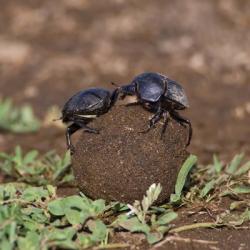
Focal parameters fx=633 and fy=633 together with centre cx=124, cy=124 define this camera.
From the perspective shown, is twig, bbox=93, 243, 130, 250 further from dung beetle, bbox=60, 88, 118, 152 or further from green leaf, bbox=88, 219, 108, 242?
dung beetle, bbox=60, 88, 118, 152

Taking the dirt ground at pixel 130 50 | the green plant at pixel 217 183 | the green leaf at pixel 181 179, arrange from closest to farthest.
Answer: the green leaf at pixel 181 179, the green plant at pixel 217 183, the dirt ground at pixel 130 50

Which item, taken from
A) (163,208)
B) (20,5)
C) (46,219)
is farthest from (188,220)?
(20,5)

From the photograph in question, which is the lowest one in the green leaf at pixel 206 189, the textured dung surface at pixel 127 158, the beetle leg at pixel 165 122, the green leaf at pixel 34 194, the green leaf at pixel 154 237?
the green leaf at pixel 154 237

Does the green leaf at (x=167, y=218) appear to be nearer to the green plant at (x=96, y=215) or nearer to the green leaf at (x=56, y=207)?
the green plant at (x=96, y=215)

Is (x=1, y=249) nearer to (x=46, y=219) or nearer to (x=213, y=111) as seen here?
(x=46, y=219)

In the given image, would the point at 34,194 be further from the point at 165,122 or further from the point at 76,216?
the point at 165,122

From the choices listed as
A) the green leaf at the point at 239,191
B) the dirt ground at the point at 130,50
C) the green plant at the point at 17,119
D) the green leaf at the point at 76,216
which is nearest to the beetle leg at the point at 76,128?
the green leaf at the point at 76,216
